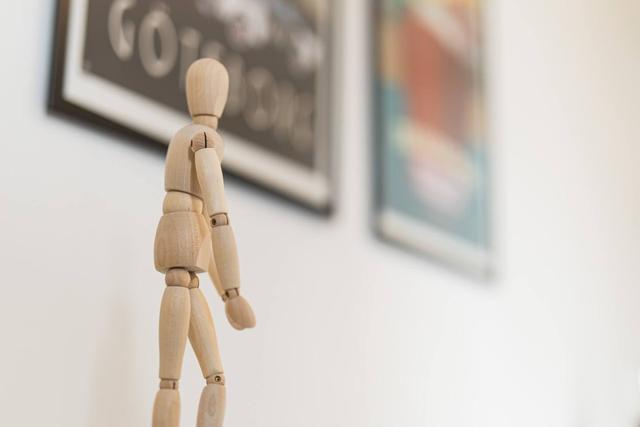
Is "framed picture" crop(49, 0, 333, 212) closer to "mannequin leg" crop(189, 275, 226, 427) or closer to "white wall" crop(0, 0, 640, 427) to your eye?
"white wall" crop(0, 0, 640, 427)

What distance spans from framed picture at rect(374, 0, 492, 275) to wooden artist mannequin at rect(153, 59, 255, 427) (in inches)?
23.9

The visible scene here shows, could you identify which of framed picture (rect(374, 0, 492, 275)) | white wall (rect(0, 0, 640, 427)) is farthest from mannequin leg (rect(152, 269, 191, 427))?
framed picture (rect(374, 0, 492, 275))

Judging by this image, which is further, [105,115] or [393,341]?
[393,341]

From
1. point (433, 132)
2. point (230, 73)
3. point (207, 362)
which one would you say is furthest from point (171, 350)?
point (433, 132)

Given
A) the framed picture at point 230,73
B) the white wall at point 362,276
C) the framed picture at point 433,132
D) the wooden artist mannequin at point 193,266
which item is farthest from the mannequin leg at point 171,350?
the framed picture at point 433,132

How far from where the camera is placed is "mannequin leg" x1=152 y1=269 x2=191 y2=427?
676mm

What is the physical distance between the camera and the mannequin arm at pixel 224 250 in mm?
702

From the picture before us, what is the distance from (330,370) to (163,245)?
19.7 inches

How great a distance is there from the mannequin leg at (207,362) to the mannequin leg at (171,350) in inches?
0.6

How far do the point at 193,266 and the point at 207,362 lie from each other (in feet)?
0.27

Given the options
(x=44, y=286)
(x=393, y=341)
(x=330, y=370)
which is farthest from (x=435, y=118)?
(x=44, y=286)

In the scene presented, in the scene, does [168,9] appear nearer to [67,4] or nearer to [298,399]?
[67,4]

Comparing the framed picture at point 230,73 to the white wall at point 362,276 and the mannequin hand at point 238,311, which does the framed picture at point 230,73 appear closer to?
the white wall at point 362,276

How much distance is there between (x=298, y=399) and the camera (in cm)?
108
